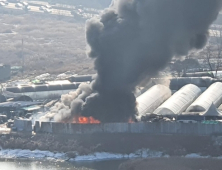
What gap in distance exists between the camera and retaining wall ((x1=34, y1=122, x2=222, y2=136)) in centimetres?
7119

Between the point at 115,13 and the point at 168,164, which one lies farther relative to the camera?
the point at 115,13

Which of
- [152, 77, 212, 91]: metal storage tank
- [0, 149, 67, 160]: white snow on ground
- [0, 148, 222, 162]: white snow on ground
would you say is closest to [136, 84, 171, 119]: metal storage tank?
[152, 77, 212, 91]: metal storage tank

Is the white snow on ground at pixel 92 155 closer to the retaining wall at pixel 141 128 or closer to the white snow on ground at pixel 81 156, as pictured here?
the white snow on ground at pixel 81 156

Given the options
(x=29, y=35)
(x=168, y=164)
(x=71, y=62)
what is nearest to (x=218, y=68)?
(x=71, y=62)

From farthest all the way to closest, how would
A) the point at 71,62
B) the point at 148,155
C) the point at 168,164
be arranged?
the point at 71,62 < the point at 148,155 < the point at 168,164

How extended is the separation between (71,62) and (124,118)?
66.8m

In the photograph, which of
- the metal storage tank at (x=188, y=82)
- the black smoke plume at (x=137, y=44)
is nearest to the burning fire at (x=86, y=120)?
the black smoke plume at (x=137, y=44)

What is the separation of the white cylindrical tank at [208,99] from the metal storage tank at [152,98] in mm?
4571

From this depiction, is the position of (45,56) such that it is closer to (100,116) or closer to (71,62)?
(71,62)

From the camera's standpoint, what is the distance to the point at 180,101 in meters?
83.1

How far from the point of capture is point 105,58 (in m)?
74.9

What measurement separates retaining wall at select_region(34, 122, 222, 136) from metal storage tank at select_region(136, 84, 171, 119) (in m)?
4.85

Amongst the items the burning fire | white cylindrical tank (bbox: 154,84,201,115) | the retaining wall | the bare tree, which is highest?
the bare tree

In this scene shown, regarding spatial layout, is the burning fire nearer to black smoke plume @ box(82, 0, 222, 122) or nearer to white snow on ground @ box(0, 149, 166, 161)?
black smoke plume @ box(82, 0, 222, 122)
